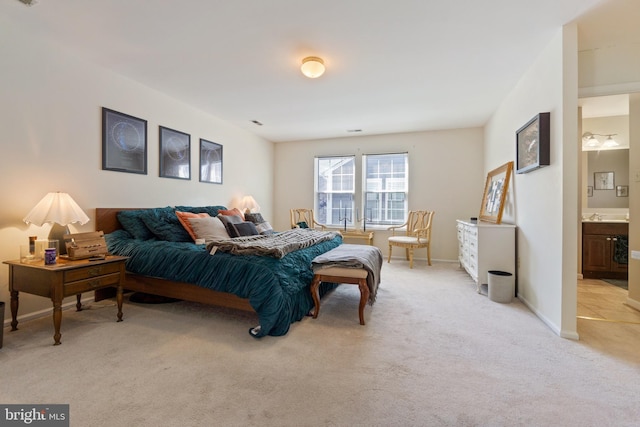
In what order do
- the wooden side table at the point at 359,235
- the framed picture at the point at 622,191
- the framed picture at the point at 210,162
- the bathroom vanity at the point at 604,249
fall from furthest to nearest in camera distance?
1. the wooden side table at the point at 359,235
2. the framed picture at the point at 210,162
3. the framed picture at the point at 622,191
4. the bathroom vanity at the point at 604,249

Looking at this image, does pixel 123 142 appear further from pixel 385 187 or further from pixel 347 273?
pixel 385 187

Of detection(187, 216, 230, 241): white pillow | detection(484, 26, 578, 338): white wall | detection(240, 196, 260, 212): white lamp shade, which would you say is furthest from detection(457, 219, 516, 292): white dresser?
detection(240, 196, 260, 212): white lamp shade

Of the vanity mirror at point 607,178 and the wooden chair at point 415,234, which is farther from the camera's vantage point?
the wooden chair at point 415,234

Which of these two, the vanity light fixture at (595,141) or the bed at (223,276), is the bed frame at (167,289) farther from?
the vanity light fixture at (595,141)

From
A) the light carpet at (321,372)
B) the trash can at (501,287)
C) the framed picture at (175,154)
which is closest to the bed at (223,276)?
the light carpet at (321,372)

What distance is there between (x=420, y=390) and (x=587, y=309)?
2540 millimetres

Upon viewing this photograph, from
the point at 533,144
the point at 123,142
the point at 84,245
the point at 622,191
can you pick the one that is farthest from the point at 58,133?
the point at 622,191

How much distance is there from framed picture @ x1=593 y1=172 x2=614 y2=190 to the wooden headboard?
22.7ft

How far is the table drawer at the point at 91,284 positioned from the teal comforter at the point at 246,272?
29 centimetres

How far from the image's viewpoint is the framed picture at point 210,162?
446 cm

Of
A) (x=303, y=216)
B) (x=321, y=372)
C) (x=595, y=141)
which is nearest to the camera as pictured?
(x=321, y=372)

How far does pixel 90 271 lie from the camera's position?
7.45ft

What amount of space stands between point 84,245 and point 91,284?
1.18 ft

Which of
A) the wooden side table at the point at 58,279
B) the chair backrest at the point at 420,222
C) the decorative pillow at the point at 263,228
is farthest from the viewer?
the chair backrest at the point at 420,222
